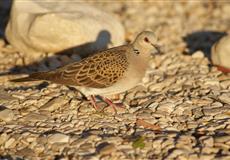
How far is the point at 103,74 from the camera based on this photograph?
833 cm

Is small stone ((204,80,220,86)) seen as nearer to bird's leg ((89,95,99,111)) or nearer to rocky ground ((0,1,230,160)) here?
rocky ground ((0,1,230,160))

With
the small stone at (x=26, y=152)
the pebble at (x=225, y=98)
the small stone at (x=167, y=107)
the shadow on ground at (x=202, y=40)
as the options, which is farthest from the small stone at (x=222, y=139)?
the shadow on ground at (x=202, y=40)

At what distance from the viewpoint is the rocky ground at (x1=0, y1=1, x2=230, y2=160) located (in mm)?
7277

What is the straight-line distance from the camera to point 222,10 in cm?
1316

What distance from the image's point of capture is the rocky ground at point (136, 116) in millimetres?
7277

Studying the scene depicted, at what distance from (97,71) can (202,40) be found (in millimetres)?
4016

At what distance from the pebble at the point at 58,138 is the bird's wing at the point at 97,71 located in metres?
1.10

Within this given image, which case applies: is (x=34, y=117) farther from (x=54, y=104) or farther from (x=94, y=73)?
(x=94, y=73)

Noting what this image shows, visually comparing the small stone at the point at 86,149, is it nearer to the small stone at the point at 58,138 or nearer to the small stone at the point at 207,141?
the small stone at the point at 58,138

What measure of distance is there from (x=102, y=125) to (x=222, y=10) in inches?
246

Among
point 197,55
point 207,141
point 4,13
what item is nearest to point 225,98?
point 207,141

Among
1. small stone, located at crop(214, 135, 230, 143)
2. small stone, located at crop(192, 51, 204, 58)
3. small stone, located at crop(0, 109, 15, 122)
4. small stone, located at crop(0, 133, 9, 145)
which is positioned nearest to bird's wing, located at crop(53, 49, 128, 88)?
small stone, located at crop(0, 109, 15, 122)

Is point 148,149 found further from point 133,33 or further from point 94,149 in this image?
point 133,33

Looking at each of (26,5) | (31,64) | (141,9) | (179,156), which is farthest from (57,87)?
(141,9)
